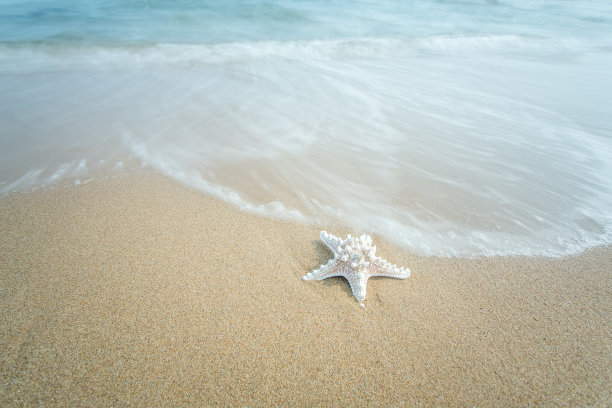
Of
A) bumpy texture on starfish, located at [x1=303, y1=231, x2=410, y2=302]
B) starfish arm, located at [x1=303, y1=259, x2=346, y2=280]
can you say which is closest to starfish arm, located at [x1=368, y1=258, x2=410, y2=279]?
bumpy texture on starfish, located at [x1=303, y1=231, x2=410, y2=302]

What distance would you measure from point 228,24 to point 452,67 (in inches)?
326

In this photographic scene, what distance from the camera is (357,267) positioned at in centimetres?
269

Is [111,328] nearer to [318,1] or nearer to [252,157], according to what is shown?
[252,157]

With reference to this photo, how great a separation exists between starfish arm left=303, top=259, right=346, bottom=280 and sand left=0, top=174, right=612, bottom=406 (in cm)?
8

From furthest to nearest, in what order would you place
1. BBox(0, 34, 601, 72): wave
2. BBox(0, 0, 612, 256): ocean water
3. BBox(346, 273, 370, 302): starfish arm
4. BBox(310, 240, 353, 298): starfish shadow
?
BBox(0, 34, 601, 72): wave
BBox(0, 0, 612, 256): ocean water
BBox(310, 240, 353, 298): starfish shadow
BBox(346, 273, 370, 302): starfish arm

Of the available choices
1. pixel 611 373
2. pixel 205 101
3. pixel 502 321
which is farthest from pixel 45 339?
pixel 205 101

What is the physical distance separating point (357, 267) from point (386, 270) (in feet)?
0.97

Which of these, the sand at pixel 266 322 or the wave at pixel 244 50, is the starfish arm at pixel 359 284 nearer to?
the sand at pixel 266 322

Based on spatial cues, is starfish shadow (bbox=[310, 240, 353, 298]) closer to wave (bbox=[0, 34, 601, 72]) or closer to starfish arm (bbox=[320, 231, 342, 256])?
starfish arm (bbox=[320, 231, 342, 256])

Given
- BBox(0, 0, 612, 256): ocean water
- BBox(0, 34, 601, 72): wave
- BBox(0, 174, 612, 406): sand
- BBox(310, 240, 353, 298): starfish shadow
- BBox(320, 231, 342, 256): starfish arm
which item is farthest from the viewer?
BBox(0, 34, 601, 72): wave

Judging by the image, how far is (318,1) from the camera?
16125mm

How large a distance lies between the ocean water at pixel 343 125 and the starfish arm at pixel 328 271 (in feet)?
2.47

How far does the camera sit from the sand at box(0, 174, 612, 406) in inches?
85.4

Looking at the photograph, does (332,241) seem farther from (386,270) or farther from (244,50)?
(244,50)
